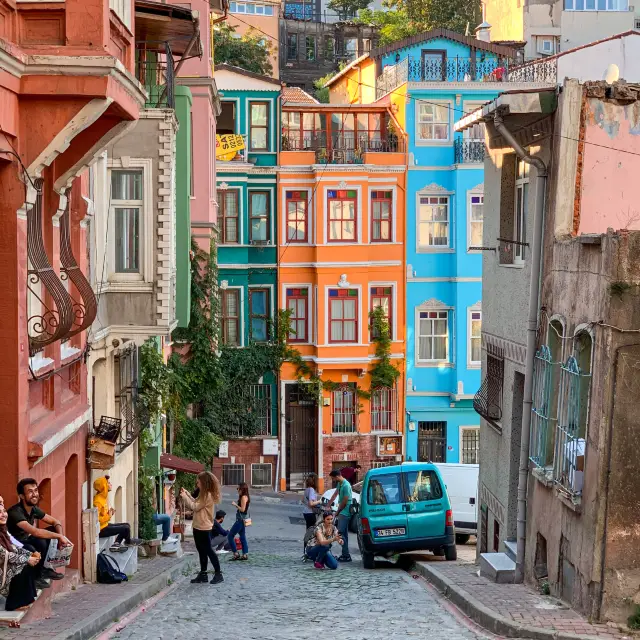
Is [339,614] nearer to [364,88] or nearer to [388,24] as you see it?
[364,88]

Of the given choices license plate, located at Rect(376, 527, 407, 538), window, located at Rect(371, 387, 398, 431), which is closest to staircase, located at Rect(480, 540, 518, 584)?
license plate, located at Rect(376, 527, 407, 538)

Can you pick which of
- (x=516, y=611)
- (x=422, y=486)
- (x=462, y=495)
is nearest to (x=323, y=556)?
(x=422, y=486)

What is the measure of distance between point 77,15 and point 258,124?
2974 cm

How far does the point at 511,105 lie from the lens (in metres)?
Result: 18.2

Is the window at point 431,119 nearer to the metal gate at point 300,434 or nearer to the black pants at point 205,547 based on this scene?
the metal gate at point 300,434

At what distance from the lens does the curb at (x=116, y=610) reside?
12.2 meters

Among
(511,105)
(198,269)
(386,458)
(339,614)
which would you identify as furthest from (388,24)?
(339,614)

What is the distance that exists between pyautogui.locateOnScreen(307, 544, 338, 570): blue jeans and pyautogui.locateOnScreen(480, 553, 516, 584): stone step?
142 inches

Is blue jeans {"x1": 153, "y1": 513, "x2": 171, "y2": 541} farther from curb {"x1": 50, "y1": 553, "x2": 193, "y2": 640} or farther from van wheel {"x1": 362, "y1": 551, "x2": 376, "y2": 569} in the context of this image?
curb {"x1": 50, "y1": 553, "x2": 193, "y2": 640}

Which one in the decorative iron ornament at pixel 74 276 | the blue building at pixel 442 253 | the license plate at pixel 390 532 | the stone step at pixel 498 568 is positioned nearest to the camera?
the decorative iron ornament at pixel 74 276

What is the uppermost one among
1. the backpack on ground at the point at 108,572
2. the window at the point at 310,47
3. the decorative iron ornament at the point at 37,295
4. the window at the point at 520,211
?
the window at the point at 310,47

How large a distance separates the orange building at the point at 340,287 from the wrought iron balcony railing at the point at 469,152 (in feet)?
5.91

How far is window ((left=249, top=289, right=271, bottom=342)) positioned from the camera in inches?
1673

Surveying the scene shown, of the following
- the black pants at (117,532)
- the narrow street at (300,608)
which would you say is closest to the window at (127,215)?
the black pants at (117,532)
